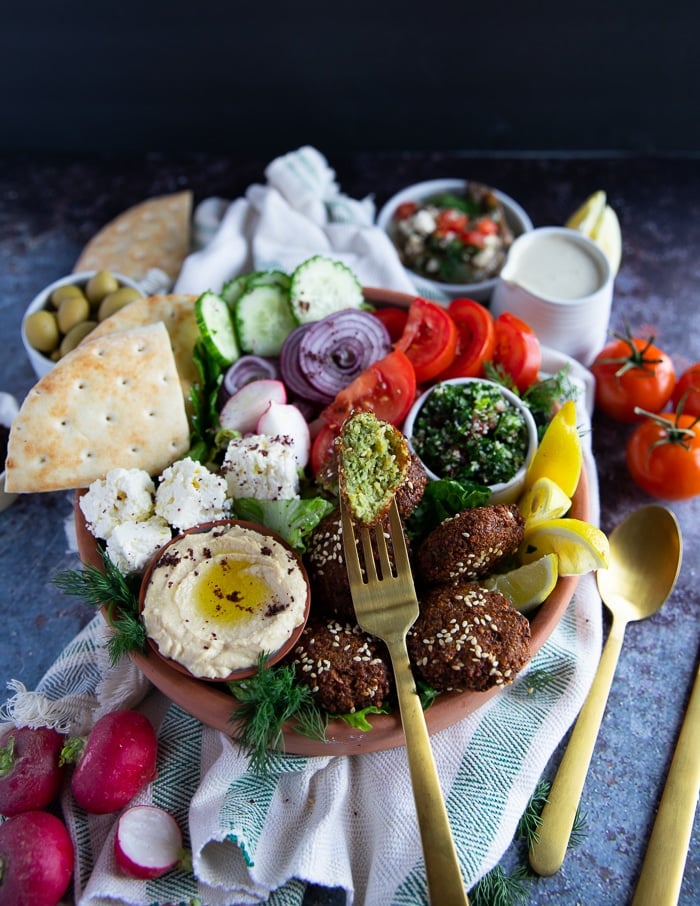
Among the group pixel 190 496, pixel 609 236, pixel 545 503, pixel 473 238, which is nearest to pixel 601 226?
pixel 609 236

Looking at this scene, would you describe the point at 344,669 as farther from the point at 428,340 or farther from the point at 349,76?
the point at 349,76

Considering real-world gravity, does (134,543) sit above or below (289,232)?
below

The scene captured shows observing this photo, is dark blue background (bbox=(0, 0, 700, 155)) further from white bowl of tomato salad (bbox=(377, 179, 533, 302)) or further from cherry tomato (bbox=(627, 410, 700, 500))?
cherry tomato (bbox=(627, 410, 700, 500))

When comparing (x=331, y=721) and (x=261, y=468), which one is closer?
(x=331, y=721)

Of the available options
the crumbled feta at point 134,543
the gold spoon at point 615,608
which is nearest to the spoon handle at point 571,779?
the gold spoon at point 615,608

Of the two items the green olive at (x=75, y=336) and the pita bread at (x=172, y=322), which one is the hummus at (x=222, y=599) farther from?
the green olive at (x=75, y=336)
